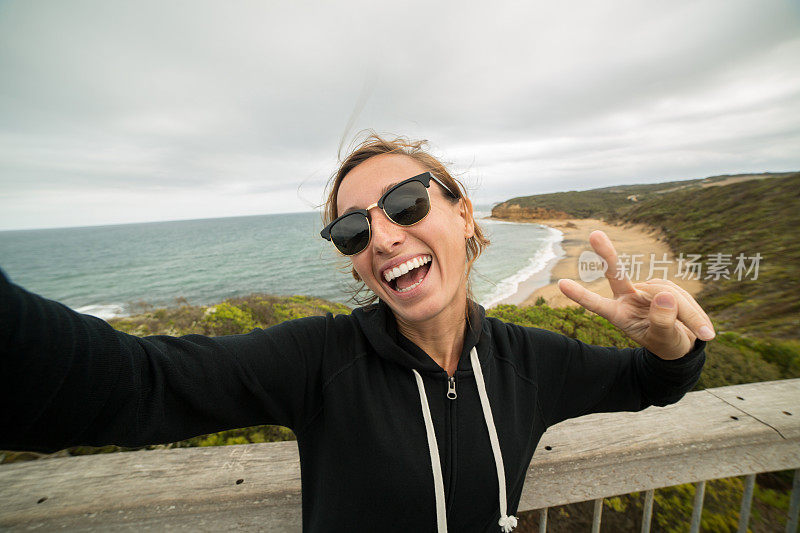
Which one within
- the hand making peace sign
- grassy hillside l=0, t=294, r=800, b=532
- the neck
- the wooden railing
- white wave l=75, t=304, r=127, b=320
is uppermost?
the hand making peace sign

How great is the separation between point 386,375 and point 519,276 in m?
20.4

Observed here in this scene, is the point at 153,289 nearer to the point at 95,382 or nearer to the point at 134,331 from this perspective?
the point at 134,331

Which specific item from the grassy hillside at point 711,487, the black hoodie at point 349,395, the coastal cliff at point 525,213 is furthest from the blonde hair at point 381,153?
the coastal cliff at point 525,213

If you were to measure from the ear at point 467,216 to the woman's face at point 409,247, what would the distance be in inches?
6.3

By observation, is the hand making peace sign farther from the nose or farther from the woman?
the nose

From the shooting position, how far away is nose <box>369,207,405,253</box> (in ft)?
4.62

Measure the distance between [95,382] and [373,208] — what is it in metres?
1.12

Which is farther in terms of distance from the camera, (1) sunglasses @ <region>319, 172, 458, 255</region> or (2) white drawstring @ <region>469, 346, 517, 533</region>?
(1) sunglasses @ <region>319, 172, 458, 255</region>

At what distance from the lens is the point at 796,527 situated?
69.3 inches

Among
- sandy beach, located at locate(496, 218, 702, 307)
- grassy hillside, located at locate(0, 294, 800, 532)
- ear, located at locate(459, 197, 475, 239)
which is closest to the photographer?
ear, located at locate(459, 197, 475, 239)

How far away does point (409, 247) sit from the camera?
1.44 metres

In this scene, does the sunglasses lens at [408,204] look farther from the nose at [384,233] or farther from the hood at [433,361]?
the hood at [433,361]

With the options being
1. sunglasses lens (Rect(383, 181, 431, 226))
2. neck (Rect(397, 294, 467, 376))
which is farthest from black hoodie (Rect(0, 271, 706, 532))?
sunglasses lens (Rect(383, 181, 431, 226))

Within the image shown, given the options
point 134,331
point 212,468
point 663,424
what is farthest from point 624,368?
point 134,331
